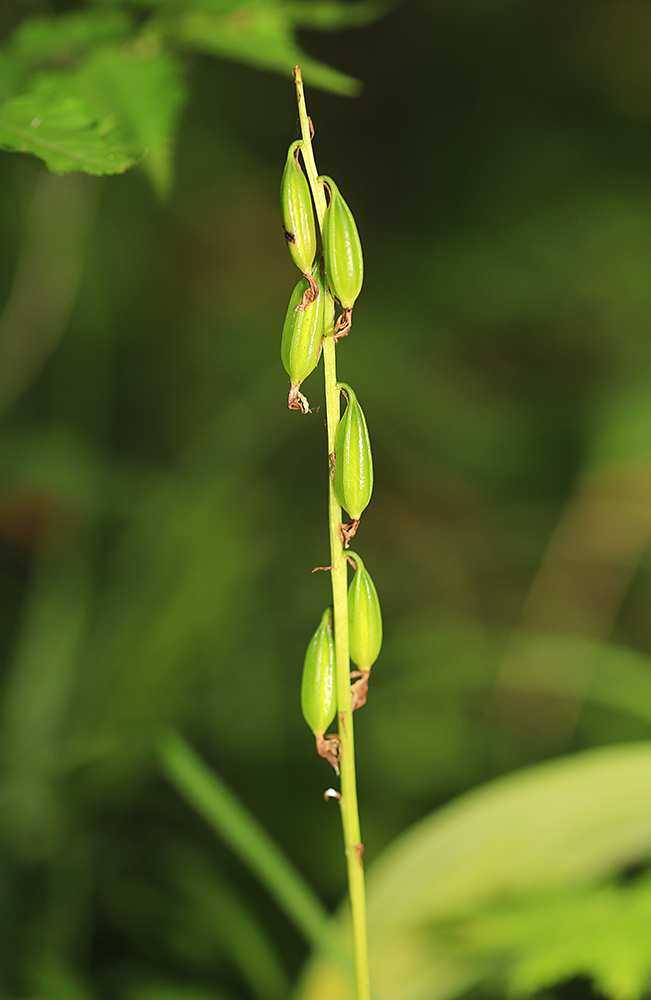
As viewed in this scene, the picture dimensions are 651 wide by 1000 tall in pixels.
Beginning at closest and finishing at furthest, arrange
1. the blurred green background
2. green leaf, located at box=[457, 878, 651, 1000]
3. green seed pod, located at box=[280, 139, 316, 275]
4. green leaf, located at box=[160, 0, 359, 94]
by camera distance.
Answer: green seed pod, located at box=[280, 139, 316, 275] < green leaf, located at box=[457, 878, 651, 1000] < green leaf, located at box=[160, 0, 359, 94] < the blurred green background

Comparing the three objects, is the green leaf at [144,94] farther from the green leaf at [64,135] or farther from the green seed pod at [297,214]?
the green seed pod at [297,214]

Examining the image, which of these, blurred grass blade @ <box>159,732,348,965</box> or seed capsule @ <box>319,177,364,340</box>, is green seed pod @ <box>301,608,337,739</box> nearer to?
seed capsule @ <box>319,177,364,340</box>

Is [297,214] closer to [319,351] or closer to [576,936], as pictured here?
[319,351]

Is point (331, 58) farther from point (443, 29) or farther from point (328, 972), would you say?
point (328, 972)

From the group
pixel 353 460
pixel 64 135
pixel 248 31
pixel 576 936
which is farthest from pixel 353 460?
pixel 248 31

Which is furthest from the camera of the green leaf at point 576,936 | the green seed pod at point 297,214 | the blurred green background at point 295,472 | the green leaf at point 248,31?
the blurred green background at point 295,472

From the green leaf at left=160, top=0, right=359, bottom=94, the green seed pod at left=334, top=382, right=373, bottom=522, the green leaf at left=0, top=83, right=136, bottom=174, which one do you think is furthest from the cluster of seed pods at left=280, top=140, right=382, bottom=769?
the green leaf at left=160, top=0, right=359, bottom=94

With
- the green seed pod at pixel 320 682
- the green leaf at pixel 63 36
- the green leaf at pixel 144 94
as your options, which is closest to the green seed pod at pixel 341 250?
the green seed pod at pixel 320 682
